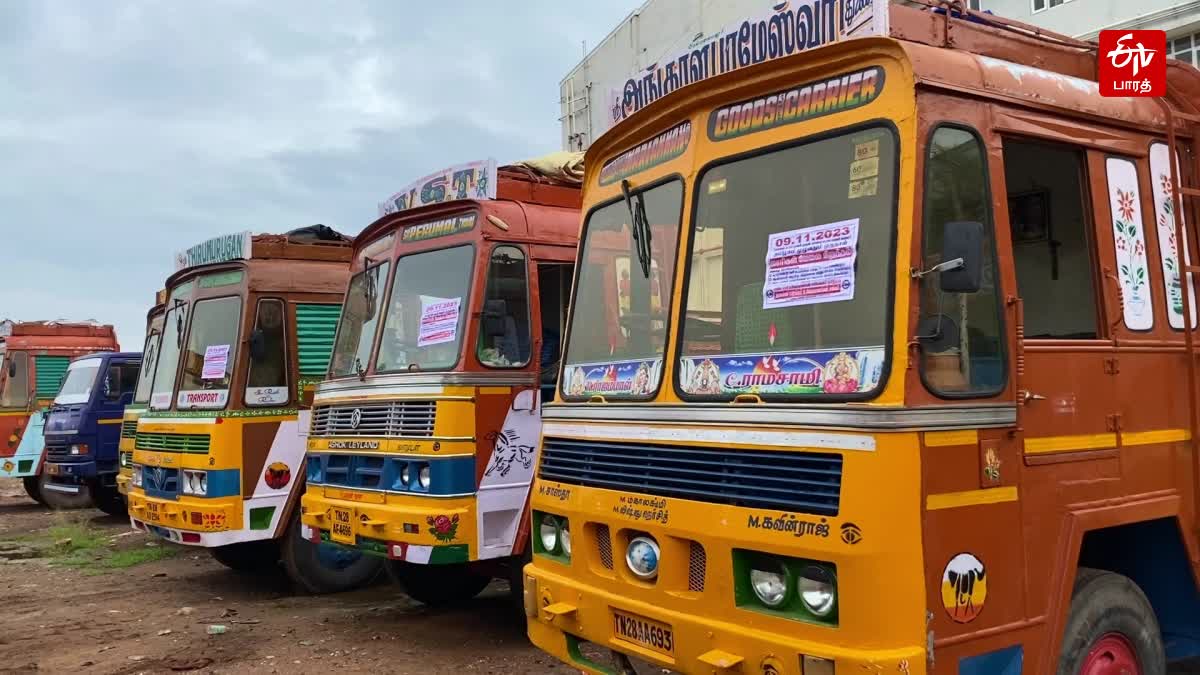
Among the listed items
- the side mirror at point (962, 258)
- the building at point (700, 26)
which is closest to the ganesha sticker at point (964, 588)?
the side mirror at point (962, 258)

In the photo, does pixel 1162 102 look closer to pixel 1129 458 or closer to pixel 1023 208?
pixel 1023 208

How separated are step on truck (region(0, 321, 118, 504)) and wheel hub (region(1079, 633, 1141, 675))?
15563 mm

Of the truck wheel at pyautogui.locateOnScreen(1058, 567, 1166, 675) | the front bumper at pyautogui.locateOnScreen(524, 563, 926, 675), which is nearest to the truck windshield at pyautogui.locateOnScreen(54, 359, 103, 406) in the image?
the front bumper at pyautogui.locateOnScreen(524, 563, 926, 675)

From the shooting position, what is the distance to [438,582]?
7812 mm

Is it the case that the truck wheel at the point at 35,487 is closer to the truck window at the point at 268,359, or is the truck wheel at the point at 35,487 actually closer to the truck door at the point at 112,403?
the truck door at the point at 112,403

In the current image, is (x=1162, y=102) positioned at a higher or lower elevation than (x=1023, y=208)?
higher

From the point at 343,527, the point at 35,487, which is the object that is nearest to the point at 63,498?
the point at 35,487

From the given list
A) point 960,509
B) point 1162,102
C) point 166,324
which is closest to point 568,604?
point 960,509

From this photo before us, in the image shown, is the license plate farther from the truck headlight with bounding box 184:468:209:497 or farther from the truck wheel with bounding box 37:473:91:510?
the truck wheel with bounding box 37:473:91:510

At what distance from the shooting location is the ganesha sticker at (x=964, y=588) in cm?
332

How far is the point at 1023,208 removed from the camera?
15.3 ft

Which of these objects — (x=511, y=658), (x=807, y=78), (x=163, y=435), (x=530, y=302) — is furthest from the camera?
(x=163, y=435)

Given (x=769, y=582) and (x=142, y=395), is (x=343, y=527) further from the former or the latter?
(x=142, y=395)

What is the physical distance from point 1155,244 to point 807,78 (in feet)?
5.68
